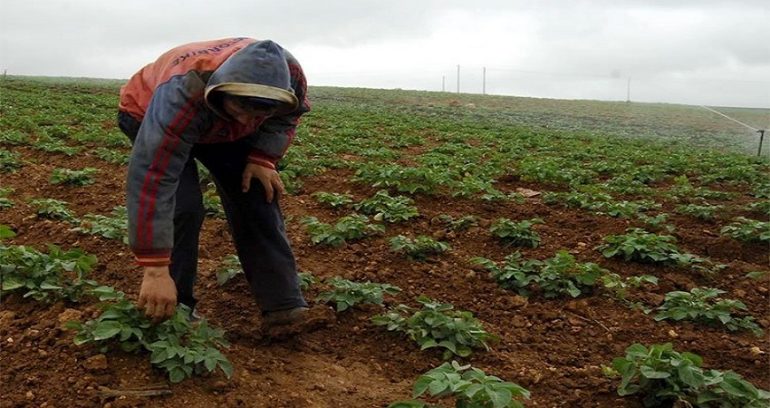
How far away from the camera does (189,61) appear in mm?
2484

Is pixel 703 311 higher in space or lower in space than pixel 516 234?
lower

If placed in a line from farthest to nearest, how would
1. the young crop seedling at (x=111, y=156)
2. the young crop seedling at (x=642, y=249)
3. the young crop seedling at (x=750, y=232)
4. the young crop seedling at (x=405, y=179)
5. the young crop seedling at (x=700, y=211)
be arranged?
the young crop seedling at (x=111, y=156), the young crop seedling at (x=405, y=179), the young crop seedling at (x=700, y=211), the young crop seedling at (x=750, y=232), the young crop seedling at (x=642, y=249)

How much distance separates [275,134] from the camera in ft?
10.0

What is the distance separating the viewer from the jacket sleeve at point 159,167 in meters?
2.29

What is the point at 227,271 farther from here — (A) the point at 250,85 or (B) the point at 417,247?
(A) the point at 250,85

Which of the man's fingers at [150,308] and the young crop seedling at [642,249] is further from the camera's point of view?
the young crop seedling at [642,249]

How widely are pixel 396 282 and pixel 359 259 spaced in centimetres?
44

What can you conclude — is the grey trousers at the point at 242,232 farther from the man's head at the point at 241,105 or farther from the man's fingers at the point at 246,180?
the man's head at the point at 241,105

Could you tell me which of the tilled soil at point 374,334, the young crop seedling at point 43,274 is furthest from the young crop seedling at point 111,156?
the young crop seedling at point 43,274

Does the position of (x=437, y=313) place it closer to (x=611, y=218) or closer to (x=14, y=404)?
(x=14, y=404)

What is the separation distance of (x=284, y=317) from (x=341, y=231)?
1.69m

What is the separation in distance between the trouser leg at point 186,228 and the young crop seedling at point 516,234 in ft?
8.59

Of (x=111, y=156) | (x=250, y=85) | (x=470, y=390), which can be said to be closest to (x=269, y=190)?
(x=250, y=85)

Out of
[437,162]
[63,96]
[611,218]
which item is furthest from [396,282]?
[63,96]
